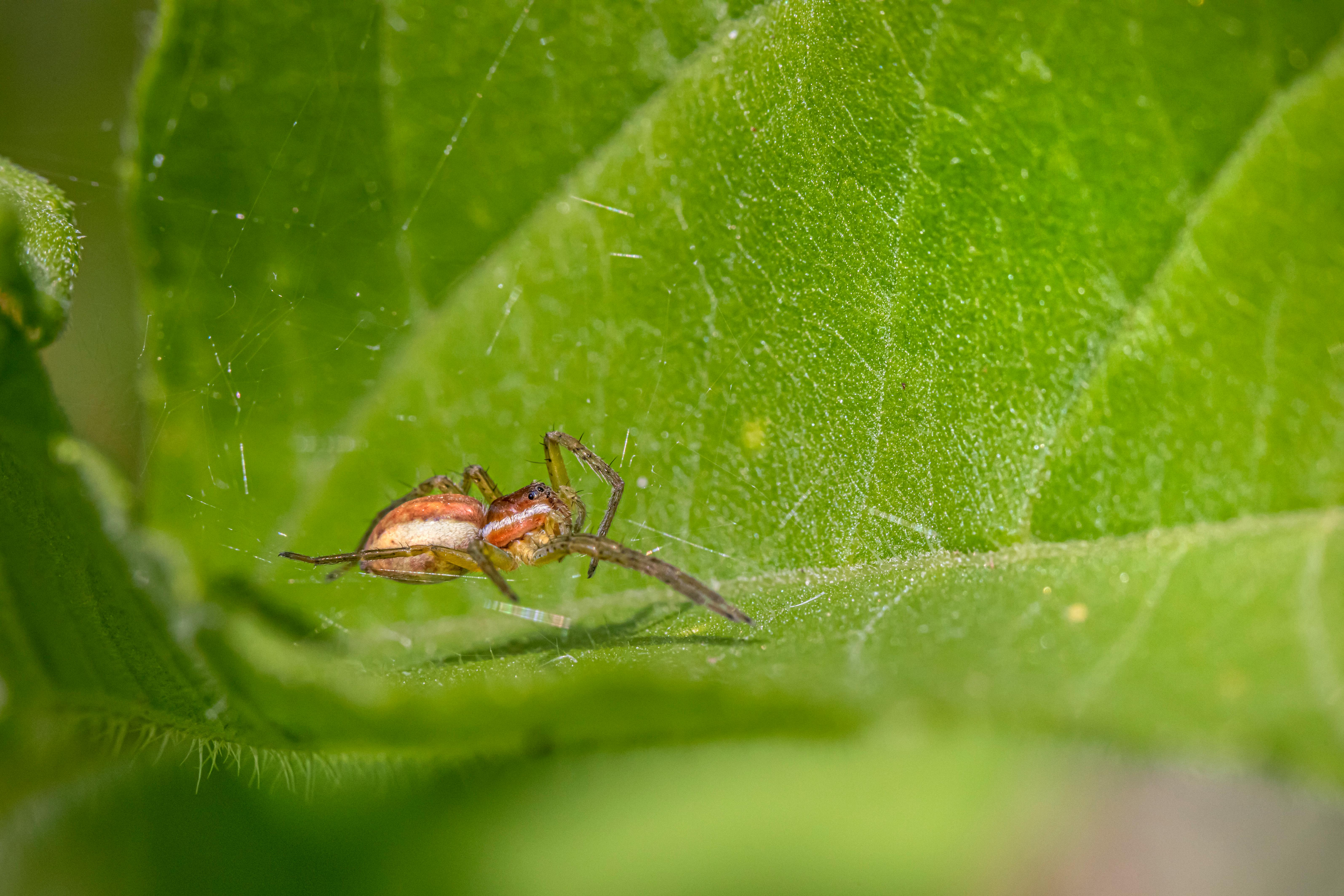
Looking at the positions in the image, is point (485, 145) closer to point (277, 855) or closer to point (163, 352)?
point (163, 352)

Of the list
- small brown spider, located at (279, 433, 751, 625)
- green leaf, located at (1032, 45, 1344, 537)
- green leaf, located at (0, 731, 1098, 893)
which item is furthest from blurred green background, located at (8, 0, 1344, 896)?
green leaf, located at (1032, 45, 1344, 537)

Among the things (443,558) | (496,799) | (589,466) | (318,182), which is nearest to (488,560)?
(443,558)

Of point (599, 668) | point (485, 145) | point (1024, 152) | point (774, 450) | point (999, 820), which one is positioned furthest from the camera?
point (999, 820)

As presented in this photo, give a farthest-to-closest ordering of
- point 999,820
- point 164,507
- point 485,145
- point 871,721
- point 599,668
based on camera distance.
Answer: point 999,820
point 164,507
point 485,145
point 599,668
point 871,721

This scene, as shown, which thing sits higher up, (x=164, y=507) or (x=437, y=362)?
(x=437, y=362)

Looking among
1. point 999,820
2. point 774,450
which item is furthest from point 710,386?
point 999,820

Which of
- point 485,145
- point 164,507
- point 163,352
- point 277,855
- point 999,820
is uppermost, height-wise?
point 485,145

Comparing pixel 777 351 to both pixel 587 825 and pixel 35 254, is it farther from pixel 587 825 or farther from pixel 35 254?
pixel 587 825

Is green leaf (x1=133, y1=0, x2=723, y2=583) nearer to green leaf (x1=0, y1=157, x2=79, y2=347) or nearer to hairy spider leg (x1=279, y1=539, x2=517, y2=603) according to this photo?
hairy spider leg (x1=279, y1=539, x2=517, y2=603)
